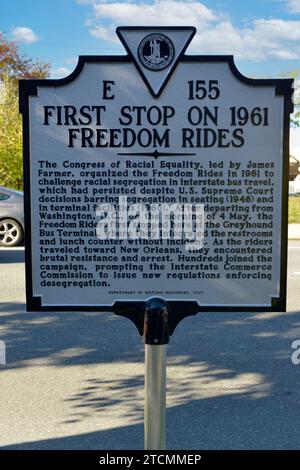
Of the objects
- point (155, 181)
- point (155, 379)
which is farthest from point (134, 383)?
point (155, 181)

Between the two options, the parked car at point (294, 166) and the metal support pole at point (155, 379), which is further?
the parked car at point (294, 166)

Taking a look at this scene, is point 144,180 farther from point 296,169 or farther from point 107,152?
point 296,169

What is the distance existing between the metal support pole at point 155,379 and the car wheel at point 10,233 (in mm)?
9396

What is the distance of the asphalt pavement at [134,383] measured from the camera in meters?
3.50

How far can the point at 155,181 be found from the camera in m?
2.65

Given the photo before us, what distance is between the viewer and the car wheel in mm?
11539

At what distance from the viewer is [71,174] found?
2.67 m

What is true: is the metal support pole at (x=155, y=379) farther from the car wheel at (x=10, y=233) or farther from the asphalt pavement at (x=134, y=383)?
the car wheel at (x=10, y=233)

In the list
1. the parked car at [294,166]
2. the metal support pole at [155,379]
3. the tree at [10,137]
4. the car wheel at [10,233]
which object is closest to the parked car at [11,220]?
the car wheel at [10,233]

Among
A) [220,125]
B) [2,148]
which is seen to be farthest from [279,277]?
[2,148]

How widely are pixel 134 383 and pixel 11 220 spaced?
25.7 feet

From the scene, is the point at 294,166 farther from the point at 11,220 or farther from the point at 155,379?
the point at 155,379

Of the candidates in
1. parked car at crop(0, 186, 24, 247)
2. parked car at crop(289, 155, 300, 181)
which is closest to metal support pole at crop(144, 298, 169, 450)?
parked car at crop(0, 186, 24, 247)

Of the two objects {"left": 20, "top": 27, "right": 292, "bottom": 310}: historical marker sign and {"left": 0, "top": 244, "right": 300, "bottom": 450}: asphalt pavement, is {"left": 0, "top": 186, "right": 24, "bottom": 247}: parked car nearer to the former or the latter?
{"left": 0, "top": 244, "right": 300, "bottom": 450}: asphalt pavement
